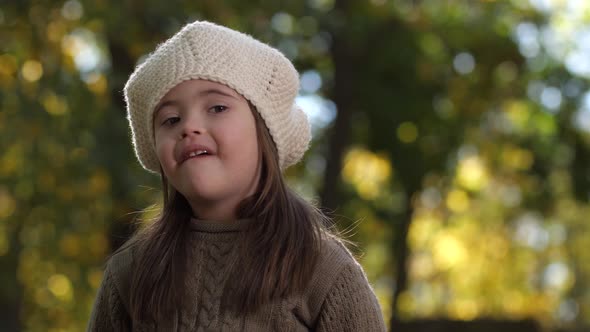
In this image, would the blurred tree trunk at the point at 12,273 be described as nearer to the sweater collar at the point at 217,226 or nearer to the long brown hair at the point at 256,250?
the long brown hair at the point at 256,250

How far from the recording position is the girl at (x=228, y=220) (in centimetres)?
295

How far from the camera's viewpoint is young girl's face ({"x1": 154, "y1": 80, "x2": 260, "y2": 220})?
296 centimetres

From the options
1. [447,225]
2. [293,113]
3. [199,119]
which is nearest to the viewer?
[199,119]

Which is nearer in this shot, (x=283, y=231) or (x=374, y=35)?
(x=283, y=231)

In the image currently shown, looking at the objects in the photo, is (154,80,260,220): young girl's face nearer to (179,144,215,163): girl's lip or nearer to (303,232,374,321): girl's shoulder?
(179,144,215,163): girl's lip

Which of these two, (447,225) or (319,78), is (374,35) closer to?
(319,78)

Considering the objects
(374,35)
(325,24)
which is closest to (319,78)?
(374,35)

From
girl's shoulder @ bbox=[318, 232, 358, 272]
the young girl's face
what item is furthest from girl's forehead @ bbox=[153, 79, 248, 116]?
girl's shoulder @ bbox=[318, 232, 358, 272]

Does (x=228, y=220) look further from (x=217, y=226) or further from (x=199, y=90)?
(x=199, y=90)

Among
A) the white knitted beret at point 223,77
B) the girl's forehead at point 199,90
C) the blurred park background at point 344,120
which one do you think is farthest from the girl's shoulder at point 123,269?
the blurred park background at point 344,120

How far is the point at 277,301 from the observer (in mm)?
2934

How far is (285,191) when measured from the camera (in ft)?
10.3

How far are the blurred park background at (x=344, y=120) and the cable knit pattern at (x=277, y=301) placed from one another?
13.9 ft

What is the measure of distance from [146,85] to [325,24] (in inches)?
349
